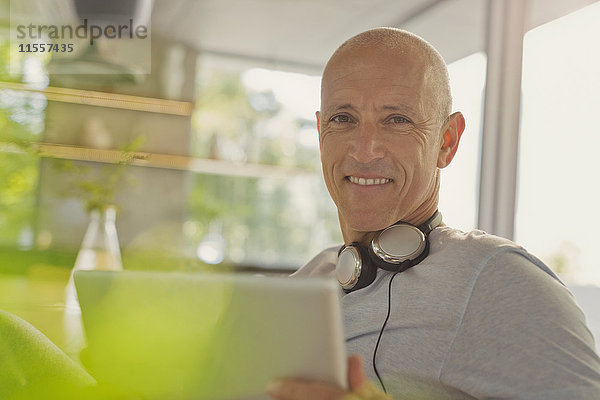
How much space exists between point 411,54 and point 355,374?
77cm

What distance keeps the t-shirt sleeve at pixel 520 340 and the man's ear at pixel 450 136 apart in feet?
1.42

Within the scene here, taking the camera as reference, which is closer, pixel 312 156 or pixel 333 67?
pixel 333 67

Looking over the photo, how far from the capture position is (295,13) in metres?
4.14

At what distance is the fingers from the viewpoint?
71 cm

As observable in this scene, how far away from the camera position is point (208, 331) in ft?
2.55

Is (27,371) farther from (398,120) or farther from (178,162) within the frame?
(178,162)

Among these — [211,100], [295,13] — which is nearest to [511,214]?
[295,13]

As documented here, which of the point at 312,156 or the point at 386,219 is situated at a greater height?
the point at 312,156

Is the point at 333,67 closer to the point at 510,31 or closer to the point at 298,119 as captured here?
the point at 510,31

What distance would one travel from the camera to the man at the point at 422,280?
0.85m

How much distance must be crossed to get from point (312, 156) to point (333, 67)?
11.8 ft

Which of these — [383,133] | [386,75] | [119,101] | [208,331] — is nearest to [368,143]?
[383,133]

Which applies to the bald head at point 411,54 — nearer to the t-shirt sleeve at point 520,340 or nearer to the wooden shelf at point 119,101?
the t-shirt sleeve at point 520,340

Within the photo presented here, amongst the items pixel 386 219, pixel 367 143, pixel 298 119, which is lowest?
pixel 386 219
